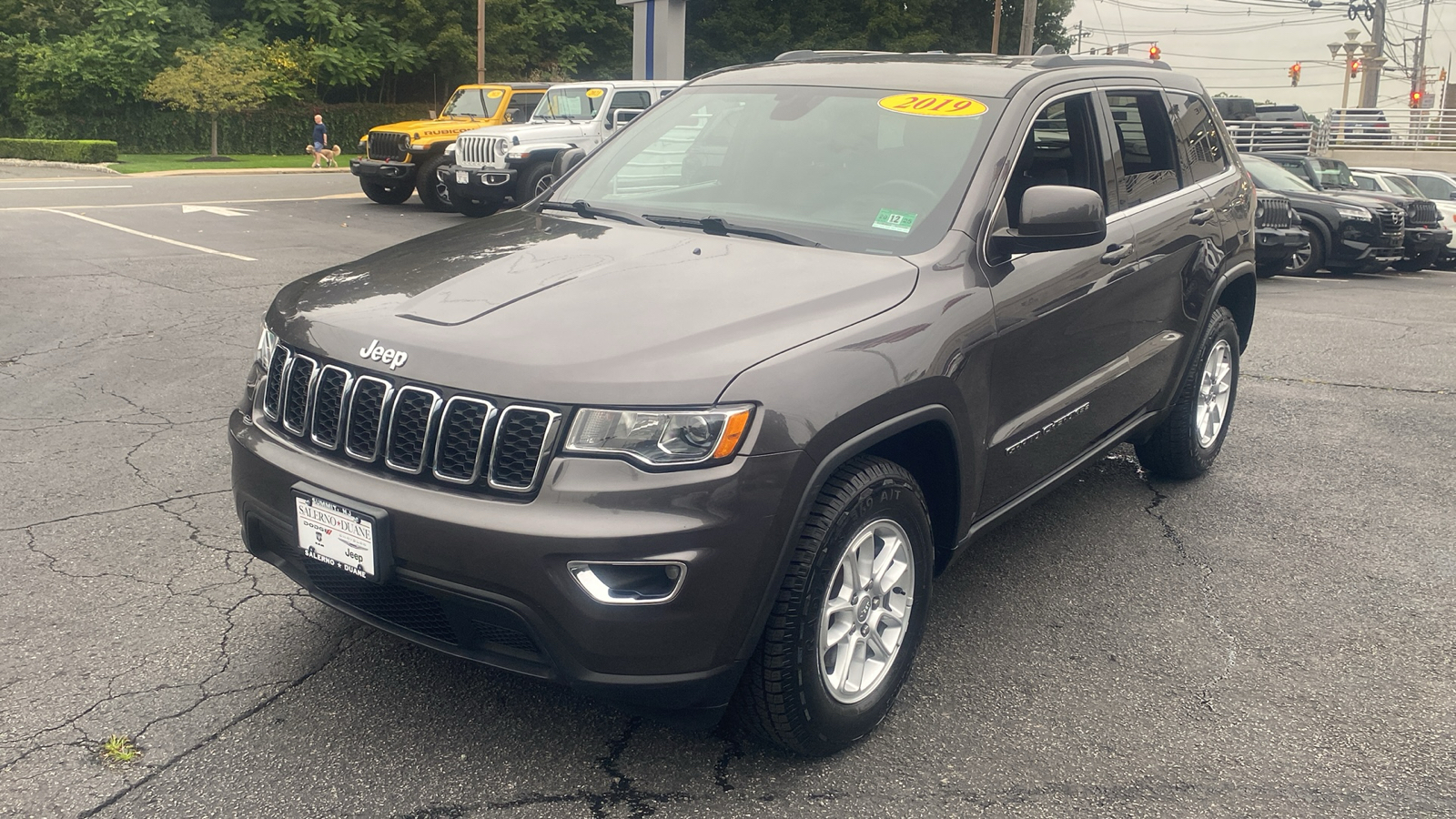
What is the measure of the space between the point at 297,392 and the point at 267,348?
11.9 inches

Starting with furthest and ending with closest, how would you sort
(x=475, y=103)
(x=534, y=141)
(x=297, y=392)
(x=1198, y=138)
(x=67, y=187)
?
(x=67, y=187) → (x=475, y=103) → (x=534, y=141) → (x=1198, y=138) → (x=297, y=392)

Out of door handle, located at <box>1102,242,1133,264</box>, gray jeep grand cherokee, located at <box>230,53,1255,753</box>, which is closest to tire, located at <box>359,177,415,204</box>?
gray jeep grand cherokee, located at <box>230,53,1255,753</box>

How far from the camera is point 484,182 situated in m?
15.8

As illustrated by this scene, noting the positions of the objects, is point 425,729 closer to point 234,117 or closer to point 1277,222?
point 1277,222

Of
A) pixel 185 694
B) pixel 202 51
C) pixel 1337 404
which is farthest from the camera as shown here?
pixel 202 51

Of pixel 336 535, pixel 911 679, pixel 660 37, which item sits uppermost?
pixel 660 37

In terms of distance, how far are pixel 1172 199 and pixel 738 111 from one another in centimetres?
187

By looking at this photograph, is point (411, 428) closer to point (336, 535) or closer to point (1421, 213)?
point (336, 535)

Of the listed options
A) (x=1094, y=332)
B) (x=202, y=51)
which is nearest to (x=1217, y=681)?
(x=1094, y=332)

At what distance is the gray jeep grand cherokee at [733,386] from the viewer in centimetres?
262

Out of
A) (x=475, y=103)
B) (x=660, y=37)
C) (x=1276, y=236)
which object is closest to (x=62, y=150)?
(x=475, y=103)

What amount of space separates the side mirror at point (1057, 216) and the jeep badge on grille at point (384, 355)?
5.92 ft

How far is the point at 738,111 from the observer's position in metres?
4.24

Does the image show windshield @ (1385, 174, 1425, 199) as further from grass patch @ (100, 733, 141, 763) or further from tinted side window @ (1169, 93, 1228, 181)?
grass patch @ (100, 733, 141, 763)
